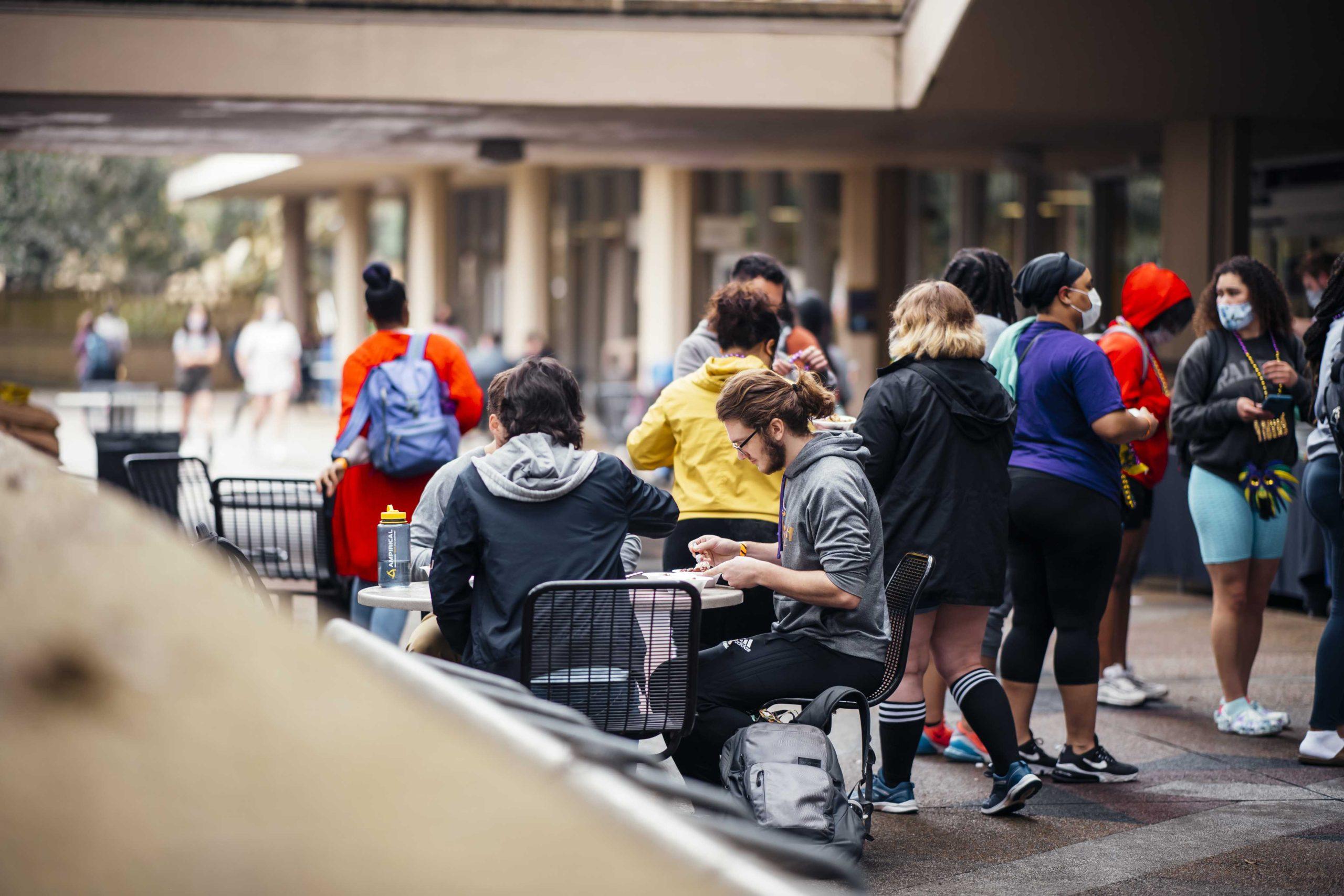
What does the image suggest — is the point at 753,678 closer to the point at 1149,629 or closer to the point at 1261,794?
the point at 1261,794

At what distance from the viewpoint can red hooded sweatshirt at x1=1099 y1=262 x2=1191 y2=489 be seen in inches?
245

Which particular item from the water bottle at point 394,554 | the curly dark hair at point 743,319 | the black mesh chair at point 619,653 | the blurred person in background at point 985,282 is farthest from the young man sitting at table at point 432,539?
the blurred person in background at point 985,282

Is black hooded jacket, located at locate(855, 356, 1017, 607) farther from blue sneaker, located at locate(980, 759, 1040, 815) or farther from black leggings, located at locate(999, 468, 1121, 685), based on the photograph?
blue sneaker, located at locate(980, 759, 1040, 815)

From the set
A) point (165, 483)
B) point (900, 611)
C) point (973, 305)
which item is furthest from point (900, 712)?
point (165, 483)

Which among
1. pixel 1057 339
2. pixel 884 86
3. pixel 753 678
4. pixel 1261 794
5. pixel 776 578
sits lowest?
pixel 1261 794

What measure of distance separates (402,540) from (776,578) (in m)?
1.42

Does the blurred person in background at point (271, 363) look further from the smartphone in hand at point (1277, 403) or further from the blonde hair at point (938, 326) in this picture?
the blonde hair at point (938, 326)

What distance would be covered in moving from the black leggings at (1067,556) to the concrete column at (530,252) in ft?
65.1

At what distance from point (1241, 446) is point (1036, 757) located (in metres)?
1.65

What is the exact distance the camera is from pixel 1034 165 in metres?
16.9

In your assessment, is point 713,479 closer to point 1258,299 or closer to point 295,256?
point 1258,299

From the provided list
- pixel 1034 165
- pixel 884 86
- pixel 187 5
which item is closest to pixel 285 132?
pixel 187 5

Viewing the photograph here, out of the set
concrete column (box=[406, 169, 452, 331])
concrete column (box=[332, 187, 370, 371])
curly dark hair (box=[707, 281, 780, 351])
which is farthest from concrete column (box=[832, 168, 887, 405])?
concrete column (box=[332, 187, 370, 371])

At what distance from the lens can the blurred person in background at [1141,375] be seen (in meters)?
6.25
